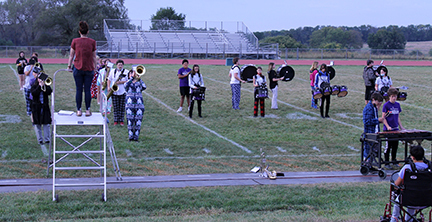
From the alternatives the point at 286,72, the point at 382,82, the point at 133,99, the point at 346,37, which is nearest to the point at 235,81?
the point at 286,72

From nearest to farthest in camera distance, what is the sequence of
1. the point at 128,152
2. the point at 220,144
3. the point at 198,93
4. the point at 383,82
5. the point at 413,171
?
the point at 413,171, the point at 128,152, the point at 220,144, the point at 198,93, the point at 383,82

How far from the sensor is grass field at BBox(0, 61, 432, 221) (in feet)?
23.0

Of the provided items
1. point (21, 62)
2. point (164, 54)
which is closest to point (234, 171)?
point (21, 62)

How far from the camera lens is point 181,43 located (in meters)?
45.5

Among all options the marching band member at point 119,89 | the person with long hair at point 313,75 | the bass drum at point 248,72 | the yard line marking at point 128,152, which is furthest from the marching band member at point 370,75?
the yard line marking at point 128,152

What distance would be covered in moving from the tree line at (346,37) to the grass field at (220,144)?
43.8 metres

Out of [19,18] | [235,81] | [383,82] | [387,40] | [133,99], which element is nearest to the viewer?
[133,99]

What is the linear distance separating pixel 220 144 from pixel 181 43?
34486 millimetres

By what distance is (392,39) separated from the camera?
221ft

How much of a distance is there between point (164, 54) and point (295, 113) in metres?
28.7

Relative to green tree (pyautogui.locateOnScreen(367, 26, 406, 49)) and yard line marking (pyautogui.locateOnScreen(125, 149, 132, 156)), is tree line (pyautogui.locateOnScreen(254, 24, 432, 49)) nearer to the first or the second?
green tree (pyautogui.locateOnScreen(367, 26, 406, 49))

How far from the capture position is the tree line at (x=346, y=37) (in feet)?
221

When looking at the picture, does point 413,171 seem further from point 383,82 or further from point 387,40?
point 387,40

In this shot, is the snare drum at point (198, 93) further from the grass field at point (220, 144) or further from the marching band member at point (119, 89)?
the marching band member at point (119, 89)
